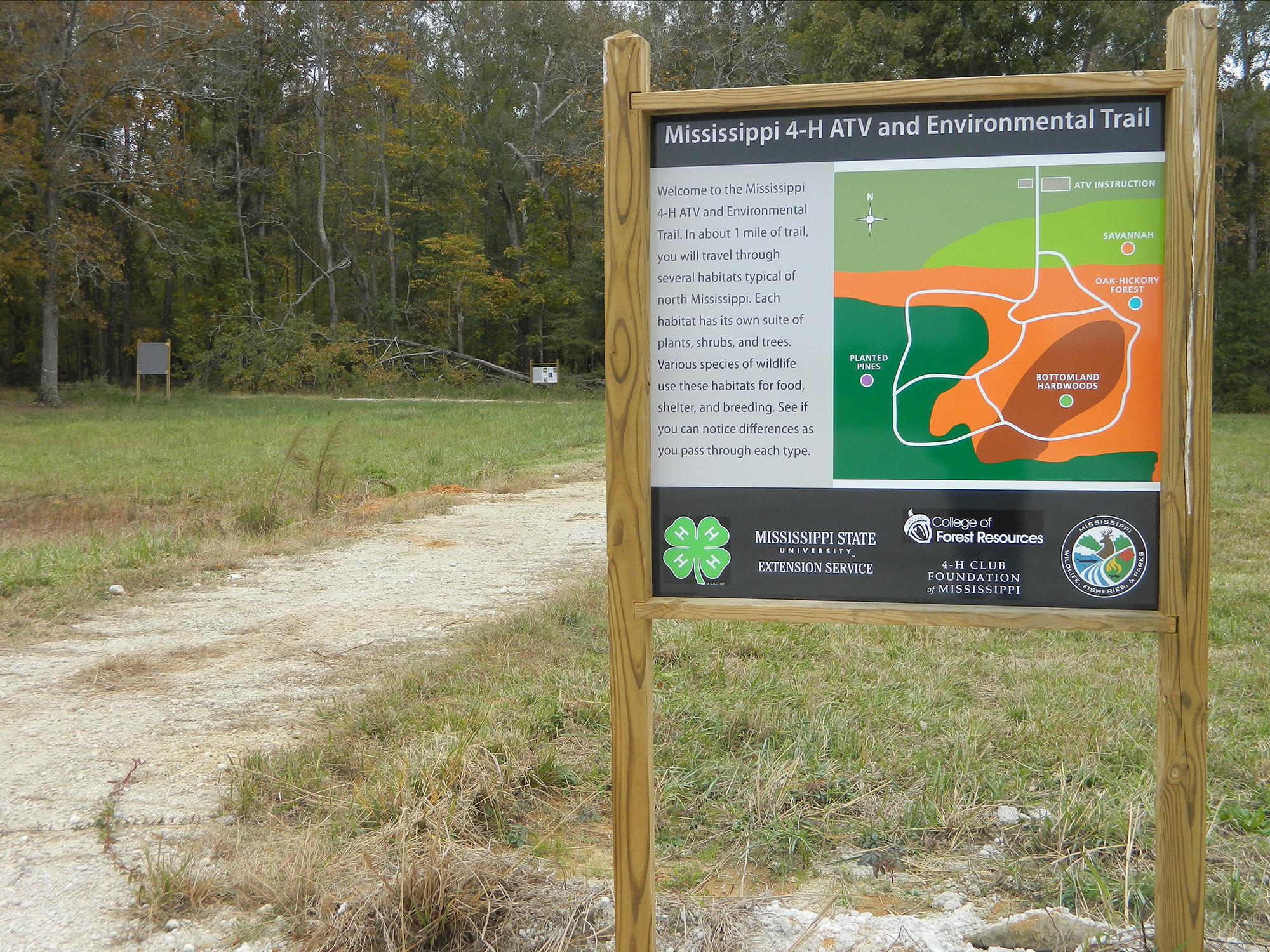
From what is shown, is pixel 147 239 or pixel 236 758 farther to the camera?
pixel 147 239

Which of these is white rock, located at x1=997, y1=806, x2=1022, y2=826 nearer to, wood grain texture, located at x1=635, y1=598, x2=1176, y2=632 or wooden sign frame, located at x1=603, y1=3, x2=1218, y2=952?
wooden sign frame, located at x1=603, y1=3, x2=1218, y2=952

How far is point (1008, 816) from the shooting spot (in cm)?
329

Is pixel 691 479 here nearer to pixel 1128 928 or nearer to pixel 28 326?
pixel 1128 928

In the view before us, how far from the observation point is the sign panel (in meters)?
30.5

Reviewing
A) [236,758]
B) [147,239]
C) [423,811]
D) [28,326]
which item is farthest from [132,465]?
[28,326]

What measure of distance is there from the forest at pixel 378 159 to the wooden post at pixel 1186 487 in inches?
1028

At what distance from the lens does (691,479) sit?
262 cm

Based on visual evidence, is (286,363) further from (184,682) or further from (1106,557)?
(1106,557)

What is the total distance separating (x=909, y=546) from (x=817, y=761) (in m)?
1.37

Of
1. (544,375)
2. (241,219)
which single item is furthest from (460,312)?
(241,219)

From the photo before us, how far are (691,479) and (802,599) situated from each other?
37cm

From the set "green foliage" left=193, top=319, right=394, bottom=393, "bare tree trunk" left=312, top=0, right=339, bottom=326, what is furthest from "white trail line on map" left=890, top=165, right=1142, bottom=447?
"bare tree trunk" left=312, top=0, right=339, bottom=326

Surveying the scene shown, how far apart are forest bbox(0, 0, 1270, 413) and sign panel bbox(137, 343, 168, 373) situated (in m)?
1.99

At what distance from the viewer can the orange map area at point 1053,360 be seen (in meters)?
2.44
